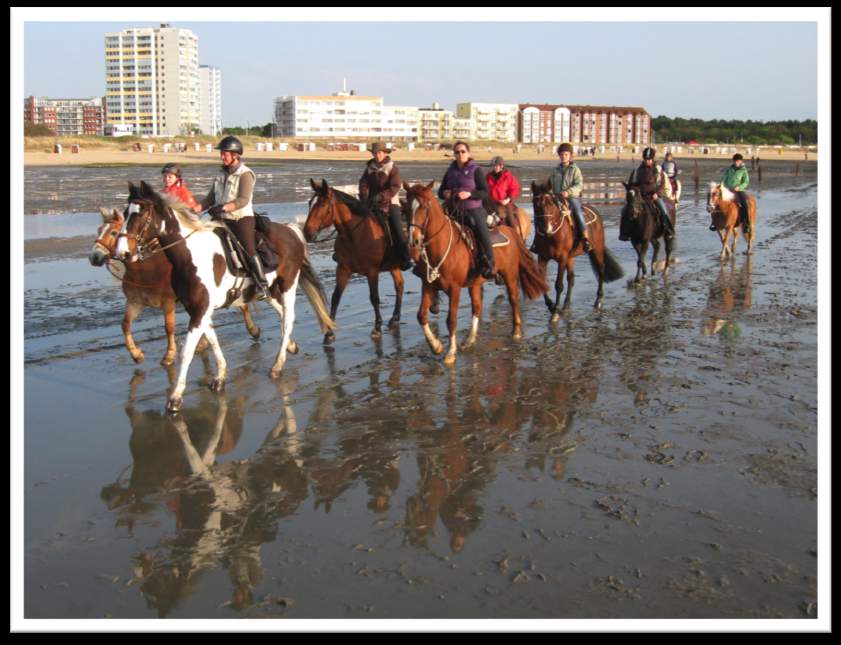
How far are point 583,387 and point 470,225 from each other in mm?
2635

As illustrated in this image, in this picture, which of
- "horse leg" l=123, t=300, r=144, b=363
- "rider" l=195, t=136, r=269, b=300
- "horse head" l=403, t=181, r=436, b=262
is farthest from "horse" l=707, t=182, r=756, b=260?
"horse leg" l=123, t=300, r=144, b=363

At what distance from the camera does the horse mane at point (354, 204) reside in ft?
36.7

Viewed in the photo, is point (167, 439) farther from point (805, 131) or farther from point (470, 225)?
point (805, 131)

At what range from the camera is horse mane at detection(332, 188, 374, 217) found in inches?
440

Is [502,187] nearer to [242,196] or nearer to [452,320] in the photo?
[452,320]

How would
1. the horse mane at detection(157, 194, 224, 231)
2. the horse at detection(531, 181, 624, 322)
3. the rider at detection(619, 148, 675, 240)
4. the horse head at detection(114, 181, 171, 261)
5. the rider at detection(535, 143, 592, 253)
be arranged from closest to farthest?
the horse head at detection(114, 181, 171, 261) → the horse mane at detection(157, 194, 224, 231) → the horse at detection(531, 181, 624, 322) → the rider at detection(535, 143, 592, 253) → the rider at detection(619, 148, 675, 240)

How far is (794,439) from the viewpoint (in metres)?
7.31

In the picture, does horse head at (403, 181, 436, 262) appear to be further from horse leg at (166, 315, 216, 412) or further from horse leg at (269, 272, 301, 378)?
horse leg at (166, 315, 216, 412)

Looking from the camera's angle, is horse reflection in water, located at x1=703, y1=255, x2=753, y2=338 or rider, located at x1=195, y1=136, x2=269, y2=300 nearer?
rider, located at x1=195, y1=136, x2=269, y2=300

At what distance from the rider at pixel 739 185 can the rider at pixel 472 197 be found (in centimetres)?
1055

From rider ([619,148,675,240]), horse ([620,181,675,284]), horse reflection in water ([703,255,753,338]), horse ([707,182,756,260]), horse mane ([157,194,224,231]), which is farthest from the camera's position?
horse ([707,182,756,260])

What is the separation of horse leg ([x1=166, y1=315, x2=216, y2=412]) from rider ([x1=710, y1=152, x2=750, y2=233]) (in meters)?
14.2

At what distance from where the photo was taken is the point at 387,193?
11.3 metres

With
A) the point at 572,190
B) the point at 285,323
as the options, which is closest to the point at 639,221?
the point at 572,190
